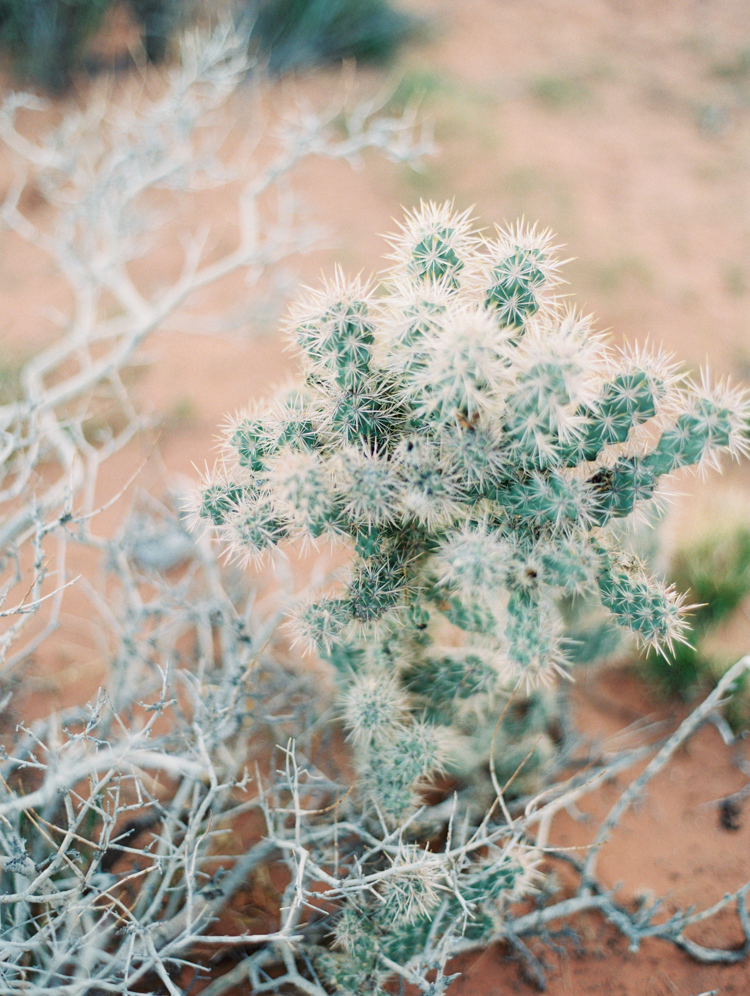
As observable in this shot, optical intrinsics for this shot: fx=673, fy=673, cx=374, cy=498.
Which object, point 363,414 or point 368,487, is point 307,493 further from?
point 363,414

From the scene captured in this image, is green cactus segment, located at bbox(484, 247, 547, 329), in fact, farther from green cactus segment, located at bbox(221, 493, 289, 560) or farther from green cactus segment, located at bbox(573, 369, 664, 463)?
green cactus segment, located at bbox(221, 493, 289, 560)

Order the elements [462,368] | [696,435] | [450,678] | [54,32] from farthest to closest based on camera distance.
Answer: [54,32], [450,678], [696,435], [462,368]

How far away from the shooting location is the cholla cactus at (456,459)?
→ 1.61 meters

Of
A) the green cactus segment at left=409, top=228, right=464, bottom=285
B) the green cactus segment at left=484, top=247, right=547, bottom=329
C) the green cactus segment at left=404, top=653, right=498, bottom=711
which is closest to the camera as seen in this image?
the green cactus segment at left=484, top=247, right=547, bottom=329

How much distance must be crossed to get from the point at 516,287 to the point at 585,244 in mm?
4588

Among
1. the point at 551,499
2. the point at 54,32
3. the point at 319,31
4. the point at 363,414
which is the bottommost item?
the point at 551,499

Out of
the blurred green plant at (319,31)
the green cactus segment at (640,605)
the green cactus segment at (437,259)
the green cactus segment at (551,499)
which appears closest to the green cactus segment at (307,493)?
the green cactus segment at (551,499)

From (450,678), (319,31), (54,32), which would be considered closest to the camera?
(450,678)

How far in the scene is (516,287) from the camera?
1739mm

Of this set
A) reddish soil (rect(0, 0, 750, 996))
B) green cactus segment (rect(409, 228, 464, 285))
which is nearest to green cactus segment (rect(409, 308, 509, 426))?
green cactus segment (rect(409, 228, 464, 285))

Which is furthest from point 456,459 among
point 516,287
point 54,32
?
point 54,32

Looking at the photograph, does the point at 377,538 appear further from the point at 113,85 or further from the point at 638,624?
the point at 113,85

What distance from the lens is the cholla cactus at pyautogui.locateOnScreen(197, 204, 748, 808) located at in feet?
5.28

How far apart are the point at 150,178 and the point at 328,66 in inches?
200
